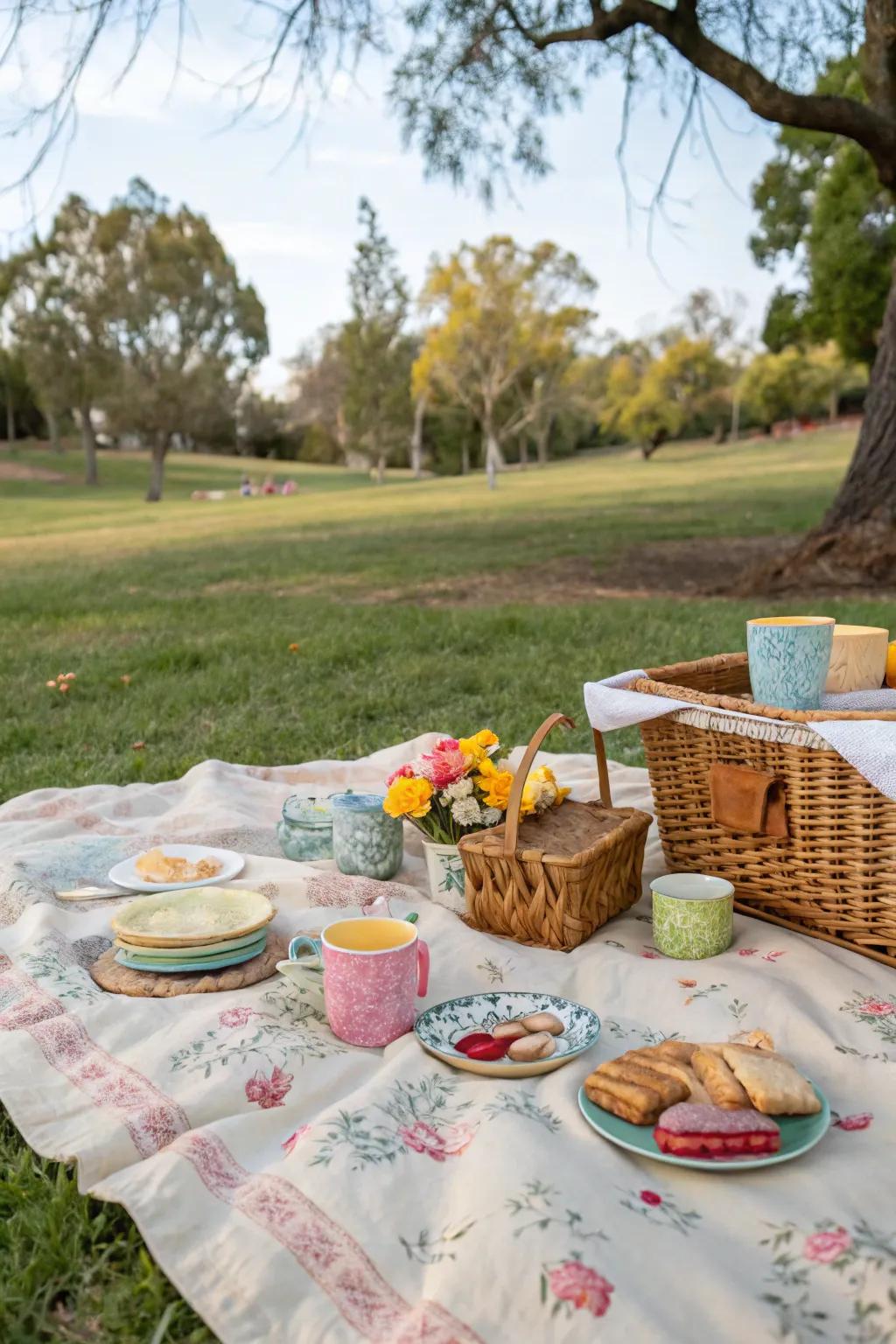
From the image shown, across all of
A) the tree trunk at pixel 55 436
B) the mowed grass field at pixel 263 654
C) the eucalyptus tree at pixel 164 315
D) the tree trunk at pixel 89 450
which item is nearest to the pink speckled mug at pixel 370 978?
the mowed grass field at pixel 263 654

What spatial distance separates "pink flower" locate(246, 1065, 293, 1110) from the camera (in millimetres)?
1970

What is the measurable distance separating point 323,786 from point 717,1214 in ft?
8.62

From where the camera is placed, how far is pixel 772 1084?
1.81 meters

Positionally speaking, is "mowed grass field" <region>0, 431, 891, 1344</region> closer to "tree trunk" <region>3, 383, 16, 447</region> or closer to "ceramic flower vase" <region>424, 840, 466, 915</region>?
A: "ceramic flower vase" <region>424, 840, 466, 915</region>

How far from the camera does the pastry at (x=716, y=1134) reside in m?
1.71

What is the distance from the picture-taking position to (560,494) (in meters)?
25.6

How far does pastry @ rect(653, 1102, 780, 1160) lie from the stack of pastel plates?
1.08 m

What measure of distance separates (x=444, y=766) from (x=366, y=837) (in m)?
0.34

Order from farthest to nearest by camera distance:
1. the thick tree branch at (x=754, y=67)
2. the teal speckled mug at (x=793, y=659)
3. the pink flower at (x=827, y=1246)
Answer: the thick tree branch at (x=754, y=67) → the teal speckled mug at (x=793, y=659) → the pink flower at (x=827, y=1246)

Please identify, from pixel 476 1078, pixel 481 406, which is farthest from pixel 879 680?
pixel 481 406

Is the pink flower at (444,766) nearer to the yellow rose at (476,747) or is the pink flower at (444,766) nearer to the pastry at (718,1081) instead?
the yellow rose at (476,747)

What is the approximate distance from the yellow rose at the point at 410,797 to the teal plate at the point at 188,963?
551 millimetres

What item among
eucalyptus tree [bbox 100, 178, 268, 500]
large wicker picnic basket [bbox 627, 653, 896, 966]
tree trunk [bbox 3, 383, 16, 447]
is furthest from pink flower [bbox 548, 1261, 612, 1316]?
tree trunk [bbox 3, 383, 16, 447]

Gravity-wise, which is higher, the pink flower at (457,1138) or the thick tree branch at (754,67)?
the thick tree branch at (754,67)
